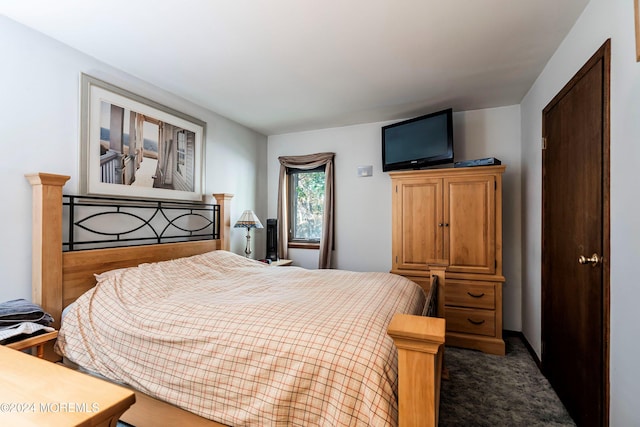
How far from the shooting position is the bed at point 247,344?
98 cm

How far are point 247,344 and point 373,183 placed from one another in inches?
113

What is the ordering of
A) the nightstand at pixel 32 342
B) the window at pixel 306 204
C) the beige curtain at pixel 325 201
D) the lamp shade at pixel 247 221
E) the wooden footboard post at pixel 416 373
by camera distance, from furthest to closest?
the window at pixel 306 204 → the beige curtain at pixel 325 201 → the lamp shade at pixel 247 221 → the nightstand at pixel 32 342 → the wooden footboard post at pixel 416 373

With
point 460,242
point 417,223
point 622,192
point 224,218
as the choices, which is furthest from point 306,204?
point 622,192

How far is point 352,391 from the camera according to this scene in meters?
1.13

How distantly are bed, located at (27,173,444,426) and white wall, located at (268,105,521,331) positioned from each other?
4.81 ft

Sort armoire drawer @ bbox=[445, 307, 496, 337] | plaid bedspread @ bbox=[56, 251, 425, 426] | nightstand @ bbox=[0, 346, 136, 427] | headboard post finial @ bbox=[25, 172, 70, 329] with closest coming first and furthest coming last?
nightstand @ bbox=[0, 346, 136, 427] → plaid bedspread @ bbox=[56, 251, 425, 426] → headboard post finial @ bbox=[25, 172, 70, 329] → armoire drawer @ bbox=[445, 307, 496, 337]

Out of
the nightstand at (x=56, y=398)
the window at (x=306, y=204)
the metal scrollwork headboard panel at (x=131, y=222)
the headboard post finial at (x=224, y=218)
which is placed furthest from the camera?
the window at (x=306, y=204)

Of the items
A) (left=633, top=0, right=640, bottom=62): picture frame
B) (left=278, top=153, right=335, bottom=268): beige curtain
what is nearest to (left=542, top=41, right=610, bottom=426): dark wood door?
(left=633, top=0, right=640, bottom=62): picture frame

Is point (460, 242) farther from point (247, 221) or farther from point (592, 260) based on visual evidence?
point (247, 221)

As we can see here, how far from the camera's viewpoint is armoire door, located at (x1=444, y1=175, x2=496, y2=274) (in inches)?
115

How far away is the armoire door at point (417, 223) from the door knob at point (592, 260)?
140 centimetres

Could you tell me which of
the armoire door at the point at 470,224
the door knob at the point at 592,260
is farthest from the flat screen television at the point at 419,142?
the door knob at the point at 592,260

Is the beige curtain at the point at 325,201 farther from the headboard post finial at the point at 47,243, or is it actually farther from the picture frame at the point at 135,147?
the headboard post finial at the point at 47,243

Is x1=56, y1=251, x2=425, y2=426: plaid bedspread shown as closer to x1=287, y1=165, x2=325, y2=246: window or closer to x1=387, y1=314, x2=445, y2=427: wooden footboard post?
x1=387, y1=314, x2=445, y2=427: wooden footboard post
